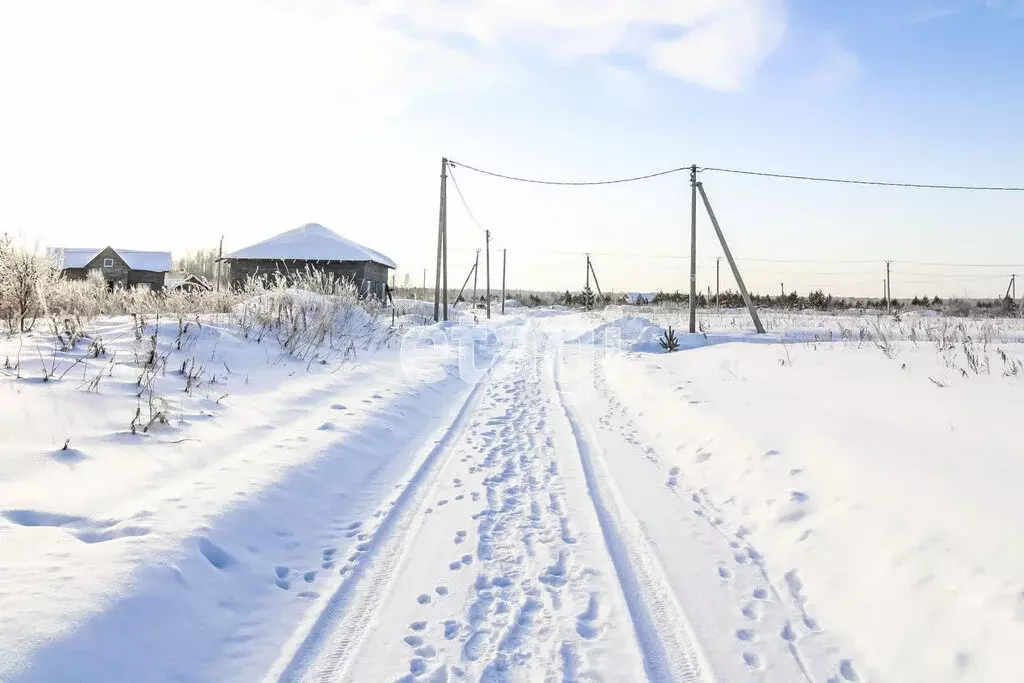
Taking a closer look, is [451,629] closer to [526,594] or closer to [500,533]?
[526,594]

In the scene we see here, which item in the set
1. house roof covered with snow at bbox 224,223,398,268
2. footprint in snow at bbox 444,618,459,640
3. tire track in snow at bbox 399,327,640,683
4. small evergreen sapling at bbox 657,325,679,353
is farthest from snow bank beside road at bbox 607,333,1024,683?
house roof covered with snow at bbox 224,223,398,268

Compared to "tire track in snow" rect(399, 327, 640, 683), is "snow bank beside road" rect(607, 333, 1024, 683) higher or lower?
higher

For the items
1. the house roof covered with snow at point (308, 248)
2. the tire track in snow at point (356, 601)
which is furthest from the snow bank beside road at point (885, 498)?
the house roof covered with snow at point (308, 248)

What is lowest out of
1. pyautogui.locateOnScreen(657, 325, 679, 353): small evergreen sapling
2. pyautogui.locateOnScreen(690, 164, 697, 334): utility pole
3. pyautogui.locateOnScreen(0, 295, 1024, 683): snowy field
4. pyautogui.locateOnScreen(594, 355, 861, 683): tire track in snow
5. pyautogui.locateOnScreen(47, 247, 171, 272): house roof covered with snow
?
pyautogui.locateOnScreen(594, 355, 861, 683): tire track in snow

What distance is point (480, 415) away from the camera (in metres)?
7.97

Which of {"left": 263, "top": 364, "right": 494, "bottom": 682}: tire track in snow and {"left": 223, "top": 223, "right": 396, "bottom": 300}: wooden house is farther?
{"left": 223, "top": 223, "right": 396, "bottom": 300}: wooden house

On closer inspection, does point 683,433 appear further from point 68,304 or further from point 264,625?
point 68,304

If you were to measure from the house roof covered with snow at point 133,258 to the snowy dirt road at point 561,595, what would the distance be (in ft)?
204

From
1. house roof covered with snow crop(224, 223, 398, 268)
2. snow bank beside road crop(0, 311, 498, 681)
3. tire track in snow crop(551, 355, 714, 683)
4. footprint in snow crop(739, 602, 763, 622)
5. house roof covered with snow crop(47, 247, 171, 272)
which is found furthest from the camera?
house roof covered with snow crop(47, 247, 171, 272)

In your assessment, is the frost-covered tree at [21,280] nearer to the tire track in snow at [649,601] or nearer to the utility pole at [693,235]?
the tire track in snow at [649,601]

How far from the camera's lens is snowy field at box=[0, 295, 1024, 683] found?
103 inches

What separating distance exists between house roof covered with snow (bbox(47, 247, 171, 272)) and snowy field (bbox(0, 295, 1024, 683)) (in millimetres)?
57419

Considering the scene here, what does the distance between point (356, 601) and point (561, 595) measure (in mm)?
1235

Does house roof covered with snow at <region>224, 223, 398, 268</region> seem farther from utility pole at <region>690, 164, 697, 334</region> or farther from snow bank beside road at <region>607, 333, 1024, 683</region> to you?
snow bank beside road at <region>607, 333, 1024, 683</region>
